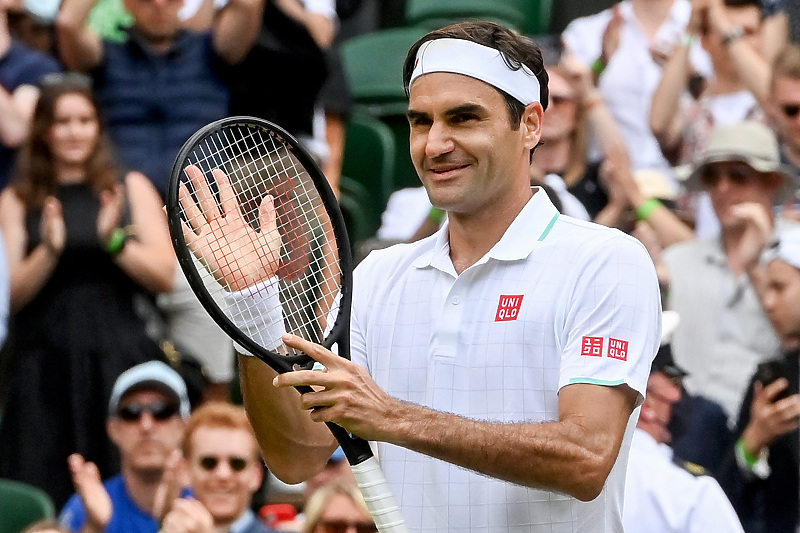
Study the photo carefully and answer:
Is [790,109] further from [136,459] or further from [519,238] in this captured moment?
[519,238]

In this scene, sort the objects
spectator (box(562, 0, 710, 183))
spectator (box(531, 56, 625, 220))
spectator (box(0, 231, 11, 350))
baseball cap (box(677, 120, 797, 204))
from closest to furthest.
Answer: spectator (box(0, 231, 11, 350)), baseball cap (box(677, 120, 797, 204)), spectator (box(531, 56, 625, 220)), spectator (box(562, 0, 710, 183))

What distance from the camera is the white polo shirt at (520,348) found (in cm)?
259

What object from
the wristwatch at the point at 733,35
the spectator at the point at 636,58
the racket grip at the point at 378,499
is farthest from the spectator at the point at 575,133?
the racket grip at the point at 378,499

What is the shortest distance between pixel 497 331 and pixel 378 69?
478 centimetres

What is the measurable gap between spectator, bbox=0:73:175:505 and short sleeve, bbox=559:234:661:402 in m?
3.00

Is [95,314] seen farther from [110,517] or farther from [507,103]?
[507,103]

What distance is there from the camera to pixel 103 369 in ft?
17.1

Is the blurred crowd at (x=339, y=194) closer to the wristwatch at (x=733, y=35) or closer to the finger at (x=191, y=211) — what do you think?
the wristwatch at (x=733, y=35)

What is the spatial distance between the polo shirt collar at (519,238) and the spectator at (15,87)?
3172 mm

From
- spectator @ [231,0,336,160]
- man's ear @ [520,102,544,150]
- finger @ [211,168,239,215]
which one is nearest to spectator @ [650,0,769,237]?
spectator @ [231,0,336,160]

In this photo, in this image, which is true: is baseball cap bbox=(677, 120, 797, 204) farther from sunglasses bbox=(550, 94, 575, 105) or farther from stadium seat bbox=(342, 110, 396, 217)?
stadium seat bbox=(342, 110, 396, 217)

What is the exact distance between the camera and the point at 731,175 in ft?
18.5

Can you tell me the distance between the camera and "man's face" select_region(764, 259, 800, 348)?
5.11 m

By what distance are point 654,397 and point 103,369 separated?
2.11 meters
